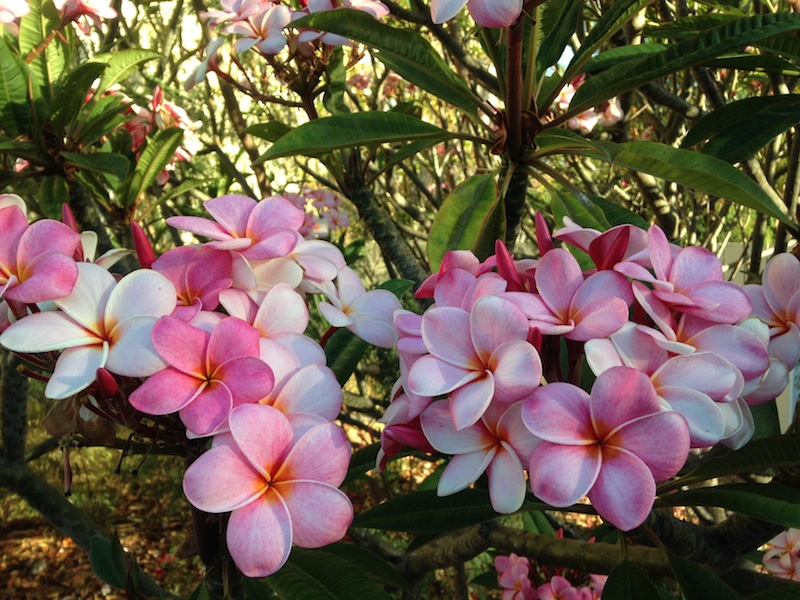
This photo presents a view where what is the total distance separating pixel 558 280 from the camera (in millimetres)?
582

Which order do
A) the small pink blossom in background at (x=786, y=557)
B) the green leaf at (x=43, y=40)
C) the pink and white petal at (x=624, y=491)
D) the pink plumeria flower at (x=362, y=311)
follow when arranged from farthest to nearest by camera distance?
1. the green leaf at (x=43, y=40)
2. the small pink blossom in background at (x=786, y=557)
3. the pink plumeria flower at (x=362, y=311)
4. the pink and white petal at (x=624, y=491)

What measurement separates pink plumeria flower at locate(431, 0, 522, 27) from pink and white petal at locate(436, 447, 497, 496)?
0.46 metres

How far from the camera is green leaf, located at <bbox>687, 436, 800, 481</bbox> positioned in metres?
0.63

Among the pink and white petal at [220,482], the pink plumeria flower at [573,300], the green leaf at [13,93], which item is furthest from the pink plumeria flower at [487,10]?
the green leaf at [13,93]

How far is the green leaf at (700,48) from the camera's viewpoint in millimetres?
822

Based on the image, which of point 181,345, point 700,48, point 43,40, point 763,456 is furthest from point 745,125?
point 43,40

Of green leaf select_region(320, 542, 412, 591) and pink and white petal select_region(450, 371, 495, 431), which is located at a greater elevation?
pink and white petal select_region(450, 371, 495, 431)

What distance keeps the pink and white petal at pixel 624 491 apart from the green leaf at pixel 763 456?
253mm

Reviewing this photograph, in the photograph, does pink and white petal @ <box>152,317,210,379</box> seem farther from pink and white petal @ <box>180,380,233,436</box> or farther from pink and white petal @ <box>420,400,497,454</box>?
pink and white petal @ <box>420,400,497,454</box>

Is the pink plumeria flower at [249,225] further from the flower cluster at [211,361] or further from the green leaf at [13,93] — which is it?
the green leaf at [13,93]

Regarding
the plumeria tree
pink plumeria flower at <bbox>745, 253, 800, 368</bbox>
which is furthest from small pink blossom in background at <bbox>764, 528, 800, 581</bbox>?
pink plumeria flower at <bbox>745, 253, 800, 368</bbox>

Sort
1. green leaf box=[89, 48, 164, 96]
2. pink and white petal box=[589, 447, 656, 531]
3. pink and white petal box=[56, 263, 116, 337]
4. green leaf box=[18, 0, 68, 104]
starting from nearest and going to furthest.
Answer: pink and white petal box=[589, 447, 656, 531] → pink and white petal box=[56, 263, 116, 337] → green leaf box=[18, 0, 68, 104] → green leaf box=[89, 48, 164, 96]

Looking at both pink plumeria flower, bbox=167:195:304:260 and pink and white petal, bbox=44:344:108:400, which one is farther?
pink plumeria flower, bbox=167:195:304:260

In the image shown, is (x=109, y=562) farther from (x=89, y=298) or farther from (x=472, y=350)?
(x=472, y=350)
